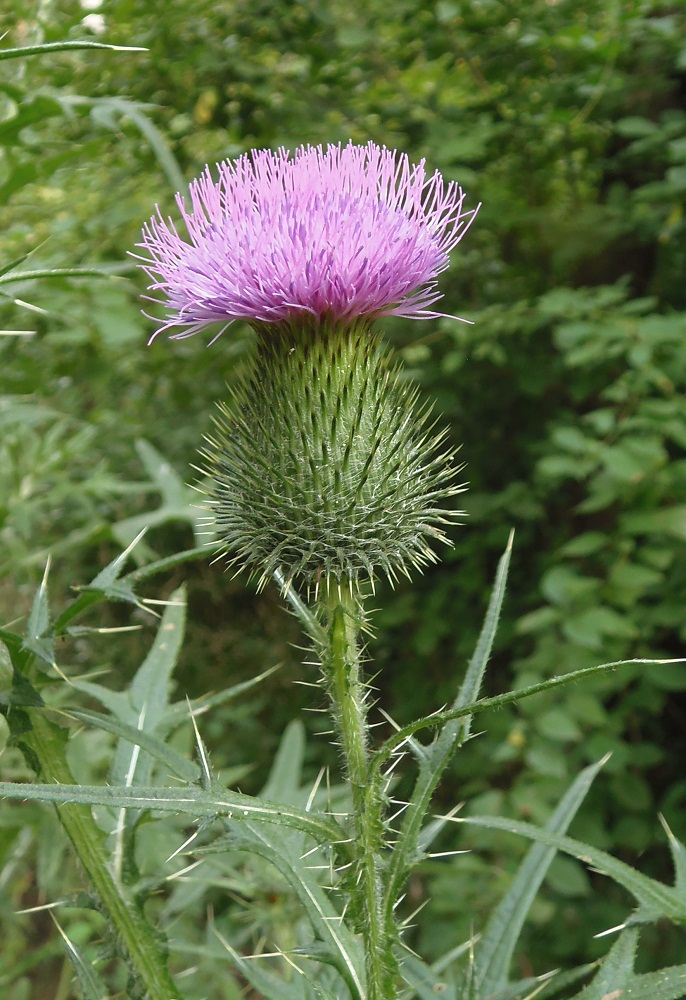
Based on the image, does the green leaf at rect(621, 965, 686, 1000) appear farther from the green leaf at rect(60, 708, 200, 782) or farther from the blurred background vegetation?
the blurred background vegetation

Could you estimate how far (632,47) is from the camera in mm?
3494

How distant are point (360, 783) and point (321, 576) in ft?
1.05

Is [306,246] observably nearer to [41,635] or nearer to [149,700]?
[41,635]

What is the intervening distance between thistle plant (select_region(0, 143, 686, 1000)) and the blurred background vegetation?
871mm

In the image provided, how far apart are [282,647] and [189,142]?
2.46m

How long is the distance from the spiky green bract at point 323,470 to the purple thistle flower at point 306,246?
74 millimetres

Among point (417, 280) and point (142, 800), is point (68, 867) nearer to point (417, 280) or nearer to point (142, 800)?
point (142, 800)

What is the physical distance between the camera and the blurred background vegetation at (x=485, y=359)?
2674mm

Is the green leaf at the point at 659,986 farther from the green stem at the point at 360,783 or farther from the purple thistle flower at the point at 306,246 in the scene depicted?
the purple thistle flower at the point at 306,246

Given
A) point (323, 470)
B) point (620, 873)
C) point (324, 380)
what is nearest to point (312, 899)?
point (620, 873)

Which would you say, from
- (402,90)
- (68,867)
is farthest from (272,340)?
(402,90)

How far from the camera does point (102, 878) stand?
1.28m

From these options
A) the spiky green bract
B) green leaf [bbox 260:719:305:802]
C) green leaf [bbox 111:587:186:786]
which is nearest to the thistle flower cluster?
the spiky green bract

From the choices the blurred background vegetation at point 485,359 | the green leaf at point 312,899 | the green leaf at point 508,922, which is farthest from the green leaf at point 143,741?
the blurred background vegetation at point 485,359
